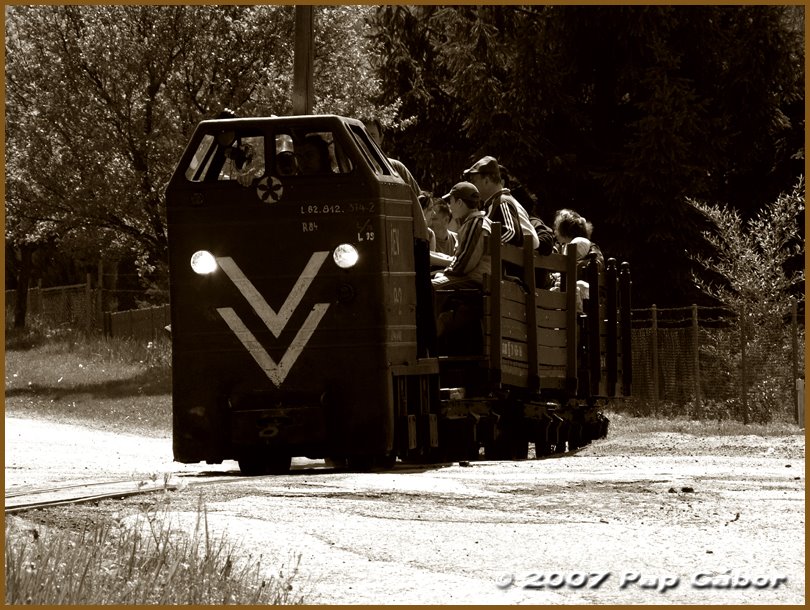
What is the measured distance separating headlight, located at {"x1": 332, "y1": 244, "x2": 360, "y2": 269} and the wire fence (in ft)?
39.4

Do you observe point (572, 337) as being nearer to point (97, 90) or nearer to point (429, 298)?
point (429, 298)

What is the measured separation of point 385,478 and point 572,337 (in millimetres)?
4916

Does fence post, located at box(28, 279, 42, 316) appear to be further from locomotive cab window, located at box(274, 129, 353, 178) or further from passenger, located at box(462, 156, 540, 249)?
locomotive cab window, located at box(274, 129, 353, 178)

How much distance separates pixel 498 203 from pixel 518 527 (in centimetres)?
580

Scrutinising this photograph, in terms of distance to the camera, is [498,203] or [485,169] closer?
[498,203]

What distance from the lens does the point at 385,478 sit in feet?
37.5

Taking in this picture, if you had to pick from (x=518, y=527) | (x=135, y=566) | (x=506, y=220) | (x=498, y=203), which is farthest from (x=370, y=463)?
(x=135, y=566)

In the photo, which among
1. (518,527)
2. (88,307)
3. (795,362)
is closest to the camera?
(518,527)

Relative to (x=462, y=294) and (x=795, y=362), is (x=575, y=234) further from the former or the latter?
(x=795, y=362)

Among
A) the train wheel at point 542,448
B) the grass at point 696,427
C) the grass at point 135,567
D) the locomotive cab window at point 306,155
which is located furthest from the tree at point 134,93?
the grass at point 135,567

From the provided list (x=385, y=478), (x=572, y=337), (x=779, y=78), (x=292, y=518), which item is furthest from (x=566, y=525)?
(x=779, y=78)

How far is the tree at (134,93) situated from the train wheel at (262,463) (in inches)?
932

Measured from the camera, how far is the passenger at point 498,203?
14.6 m

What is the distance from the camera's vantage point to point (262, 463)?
12617 millimetres
